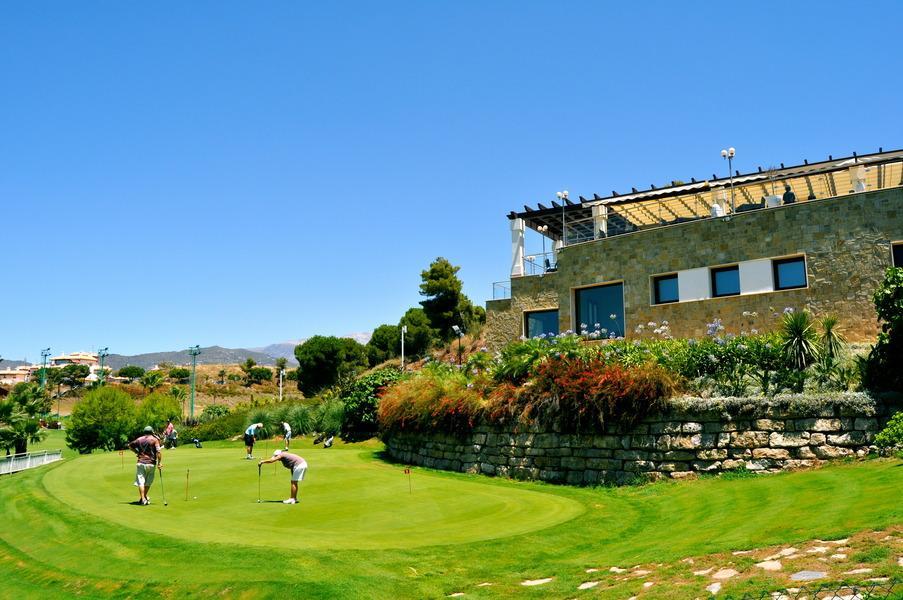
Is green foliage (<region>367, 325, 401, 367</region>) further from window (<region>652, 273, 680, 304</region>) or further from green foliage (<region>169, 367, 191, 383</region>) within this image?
green foliage (<region>169, 367, 191, 383</region>)

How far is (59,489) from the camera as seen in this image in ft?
55.1

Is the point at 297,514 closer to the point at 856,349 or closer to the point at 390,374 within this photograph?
the point at 856,349

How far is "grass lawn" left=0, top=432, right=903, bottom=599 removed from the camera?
8.64 m

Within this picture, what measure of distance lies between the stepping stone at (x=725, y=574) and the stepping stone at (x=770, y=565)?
298mm

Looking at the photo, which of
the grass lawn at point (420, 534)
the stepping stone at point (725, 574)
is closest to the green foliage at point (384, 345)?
the grass lawn at point (420, 534)

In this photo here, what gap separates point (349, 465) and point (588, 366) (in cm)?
824

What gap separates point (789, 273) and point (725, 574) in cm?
1756

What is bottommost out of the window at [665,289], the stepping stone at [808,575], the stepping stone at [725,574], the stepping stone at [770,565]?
the stepping stone at [725,574]

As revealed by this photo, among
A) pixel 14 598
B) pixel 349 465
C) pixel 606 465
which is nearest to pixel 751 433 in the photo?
pixel 606 465

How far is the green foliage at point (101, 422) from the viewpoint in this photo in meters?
36.0

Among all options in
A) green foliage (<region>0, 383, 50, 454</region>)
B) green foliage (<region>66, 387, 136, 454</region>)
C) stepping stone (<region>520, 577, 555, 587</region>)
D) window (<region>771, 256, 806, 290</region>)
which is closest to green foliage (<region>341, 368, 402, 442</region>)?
green foliage (<region>66, 387, 136, 454</region>)

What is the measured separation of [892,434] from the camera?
43.7 feet

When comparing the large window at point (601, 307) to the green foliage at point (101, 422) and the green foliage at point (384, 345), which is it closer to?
the green foliage at point (101, 422)

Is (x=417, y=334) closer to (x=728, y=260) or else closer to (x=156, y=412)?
(x=156, y=412)
